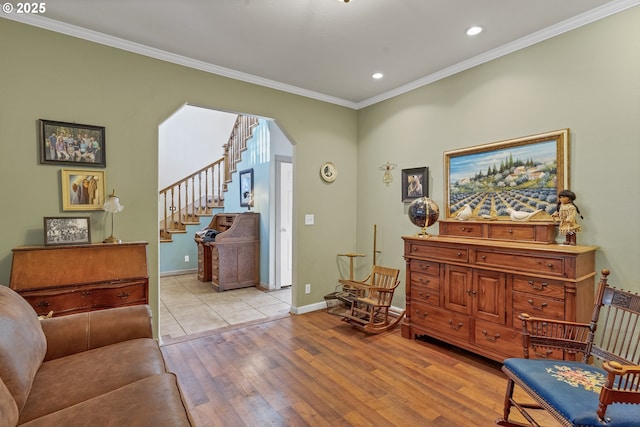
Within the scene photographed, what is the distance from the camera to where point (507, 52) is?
290 cm

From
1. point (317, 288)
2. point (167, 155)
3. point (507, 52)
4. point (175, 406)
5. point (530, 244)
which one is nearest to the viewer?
point (175, 406)

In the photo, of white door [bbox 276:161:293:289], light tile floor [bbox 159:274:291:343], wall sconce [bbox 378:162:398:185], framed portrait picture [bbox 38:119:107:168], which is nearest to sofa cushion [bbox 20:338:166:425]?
light tile floor [bbox 159:274:291:343]

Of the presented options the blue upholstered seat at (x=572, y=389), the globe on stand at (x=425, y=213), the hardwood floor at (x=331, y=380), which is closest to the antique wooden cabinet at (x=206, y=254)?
the hardwood floor at (x=331, y=380)

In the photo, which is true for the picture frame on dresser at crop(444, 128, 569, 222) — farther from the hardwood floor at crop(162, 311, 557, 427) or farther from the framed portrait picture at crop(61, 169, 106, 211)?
the framed portrait picture at crop(61, 169, 106, 211)

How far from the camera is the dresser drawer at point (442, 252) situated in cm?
281

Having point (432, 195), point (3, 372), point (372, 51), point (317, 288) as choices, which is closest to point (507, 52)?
point (372, 51)

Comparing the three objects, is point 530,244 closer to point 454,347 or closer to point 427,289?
point 427,289

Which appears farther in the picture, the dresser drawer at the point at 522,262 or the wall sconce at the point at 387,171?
the wall sconce at the point at 387,171

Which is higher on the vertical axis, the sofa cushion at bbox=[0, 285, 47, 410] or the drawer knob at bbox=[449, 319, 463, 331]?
the sofa cushion at bbox=[0, 285, 47, 410]

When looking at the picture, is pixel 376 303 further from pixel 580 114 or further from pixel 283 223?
pixel 580 114

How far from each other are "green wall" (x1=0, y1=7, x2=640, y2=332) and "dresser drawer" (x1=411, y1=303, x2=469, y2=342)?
0.82 m

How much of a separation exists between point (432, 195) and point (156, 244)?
3.00 metres

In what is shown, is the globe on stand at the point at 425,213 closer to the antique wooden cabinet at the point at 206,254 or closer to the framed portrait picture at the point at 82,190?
the framed portrait picture at the point at 82,190

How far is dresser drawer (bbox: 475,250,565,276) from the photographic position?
2251 mm
